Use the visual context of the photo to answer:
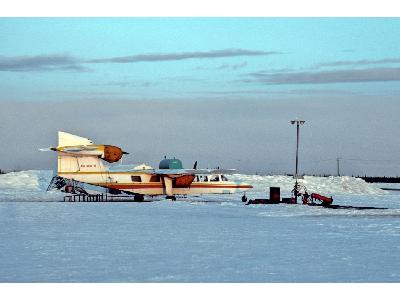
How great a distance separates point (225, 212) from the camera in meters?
38.8

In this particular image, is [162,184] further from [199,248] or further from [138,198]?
[199,248]

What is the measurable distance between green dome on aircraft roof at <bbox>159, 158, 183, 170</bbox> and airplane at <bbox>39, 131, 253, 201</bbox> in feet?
0.27

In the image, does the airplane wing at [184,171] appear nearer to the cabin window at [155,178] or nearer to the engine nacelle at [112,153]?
the cabin window at [155,178]

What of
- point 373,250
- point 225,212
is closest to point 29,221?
point 225,212

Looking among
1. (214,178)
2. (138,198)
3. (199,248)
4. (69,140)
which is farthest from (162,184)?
(199,248)

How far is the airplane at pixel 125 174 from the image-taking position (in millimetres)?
50094

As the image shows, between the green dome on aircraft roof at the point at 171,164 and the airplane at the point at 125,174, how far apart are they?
8 centimetres

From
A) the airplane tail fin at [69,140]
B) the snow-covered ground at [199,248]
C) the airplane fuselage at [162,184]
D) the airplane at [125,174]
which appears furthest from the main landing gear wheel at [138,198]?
the snow-covered ground at [199,248]

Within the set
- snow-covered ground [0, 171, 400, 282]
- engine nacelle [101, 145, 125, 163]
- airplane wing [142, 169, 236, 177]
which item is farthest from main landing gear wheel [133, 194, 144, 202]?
snow-covered ground [0, 171, 400, 282]

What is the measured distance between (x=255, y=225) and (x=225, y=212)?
937 centimetres

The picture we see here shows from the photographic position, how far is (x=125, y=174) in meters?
51.7

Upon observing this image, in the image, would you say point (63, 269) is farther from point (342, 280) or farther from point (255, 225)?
point (255, 225)

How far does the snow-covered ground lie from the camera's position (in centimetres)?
1630
